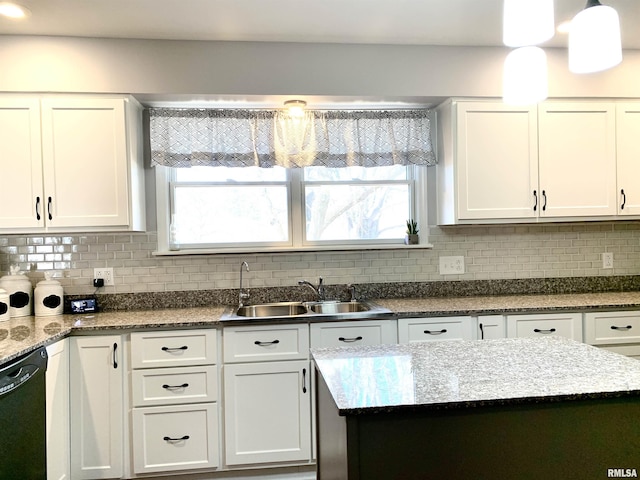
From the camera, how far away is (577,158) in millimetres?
2822

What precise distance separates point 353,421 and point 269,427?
4.66ft

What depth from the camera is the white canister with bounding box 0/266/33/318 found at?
260 centimetres

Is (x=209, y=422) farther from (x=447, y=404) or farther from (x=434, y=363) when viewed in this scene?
(x=447, y=404)

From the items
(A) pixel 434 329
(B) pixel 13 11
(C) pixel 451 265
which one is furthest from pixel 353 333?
(B) pixel 13 11

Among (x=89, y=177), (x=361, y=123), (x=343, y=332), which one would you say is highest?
(x=361, y=123)

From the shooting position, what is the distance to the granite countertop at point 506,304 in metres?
2.54

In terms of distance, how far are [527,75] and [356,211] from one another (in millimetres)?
1903

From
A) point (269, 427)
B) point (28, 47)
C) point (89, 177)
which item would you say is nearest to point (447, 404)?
point (269, 427)

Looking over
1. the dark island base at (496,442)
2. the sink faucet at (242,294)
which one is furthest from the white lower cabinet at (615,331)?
the sink faucet at (242,294)

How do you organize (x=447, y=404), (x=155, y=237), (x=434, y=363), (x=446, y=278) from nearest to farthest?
(x=447, y=404) → (x=434, y=363) → (x=155, y=237) → (x=446, y=278)

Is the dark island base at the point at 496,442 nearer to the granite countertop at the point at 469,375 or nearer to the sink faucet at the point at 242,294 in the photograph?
the granite countertop at the point at 469,375

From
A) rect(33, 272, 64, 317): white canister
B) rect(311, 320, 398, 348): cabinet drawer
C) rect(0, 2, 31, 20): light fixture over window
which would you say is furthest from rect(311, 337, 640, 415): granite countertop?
rect(0, 2, 31, 20): light fixture over window

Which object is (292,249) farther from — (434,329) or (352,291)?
(434,329)

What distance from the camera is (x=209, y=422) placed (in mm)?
2371
